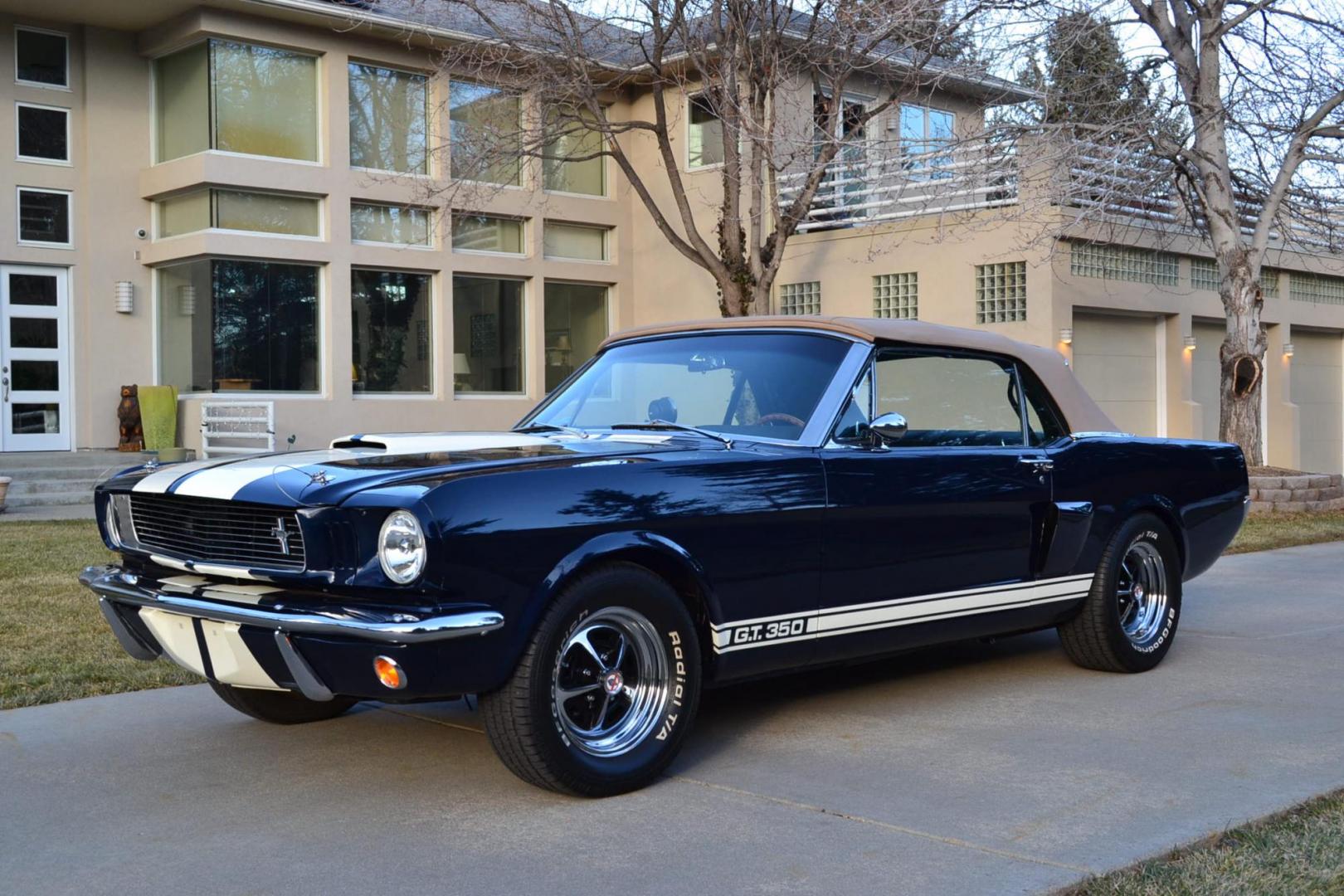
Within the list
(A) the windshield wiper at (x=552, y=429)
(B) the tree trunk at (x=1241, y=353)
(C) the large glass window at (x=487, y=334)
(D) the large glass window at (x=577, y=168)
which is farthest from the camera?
(D) the large glass window at (x=577, y=168)

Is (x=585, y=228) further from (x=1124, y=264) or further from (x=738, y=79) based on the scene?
(x=1124, y=264)

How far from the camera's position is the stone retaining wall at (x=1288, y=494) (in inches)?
614

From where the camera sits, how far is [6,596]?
28.3 feet

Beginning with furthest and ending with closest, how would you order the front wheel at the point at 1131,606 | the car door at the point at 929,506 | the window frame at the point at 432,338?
1. the window frame at the point at 432,338
2. the front wheel at the point at 1131,606
3. the car door at the point at 929,506

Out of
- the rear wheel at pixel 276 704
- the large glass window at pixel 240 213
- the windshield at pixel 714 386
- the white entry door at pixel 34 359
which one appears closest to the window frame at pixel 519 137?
the large glass window at pixel 240 213

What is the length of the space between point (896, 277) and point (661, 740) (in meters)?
15.9

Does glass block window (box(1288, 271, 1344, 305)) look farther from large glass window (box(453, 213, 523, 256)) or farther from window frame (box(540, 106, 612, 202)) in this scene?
large glass window (box(453, 213, 523, 256))

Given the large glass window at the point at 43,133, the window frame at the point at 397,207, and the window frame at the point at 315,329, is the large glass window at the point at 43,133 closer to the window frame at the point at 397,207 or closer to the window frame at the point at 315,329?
the window frame at the point at 315,329

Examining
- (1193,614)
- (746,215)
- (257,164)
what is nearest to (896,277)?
(746,215)

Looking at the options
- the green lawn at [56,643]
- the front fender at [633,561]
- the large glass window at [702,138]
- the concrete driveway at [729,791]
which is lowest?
the concrete driveway at [729,791]

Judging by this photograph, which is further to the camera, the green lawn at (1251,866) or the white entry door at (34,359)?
the white entry door at (34,359)

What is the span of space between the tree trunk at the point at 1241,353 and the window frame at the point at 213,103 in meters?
12.1

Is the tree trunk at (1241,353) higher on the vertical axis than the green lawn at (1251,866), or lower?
higher

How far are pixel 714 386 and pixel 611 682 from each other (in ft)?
4.89
